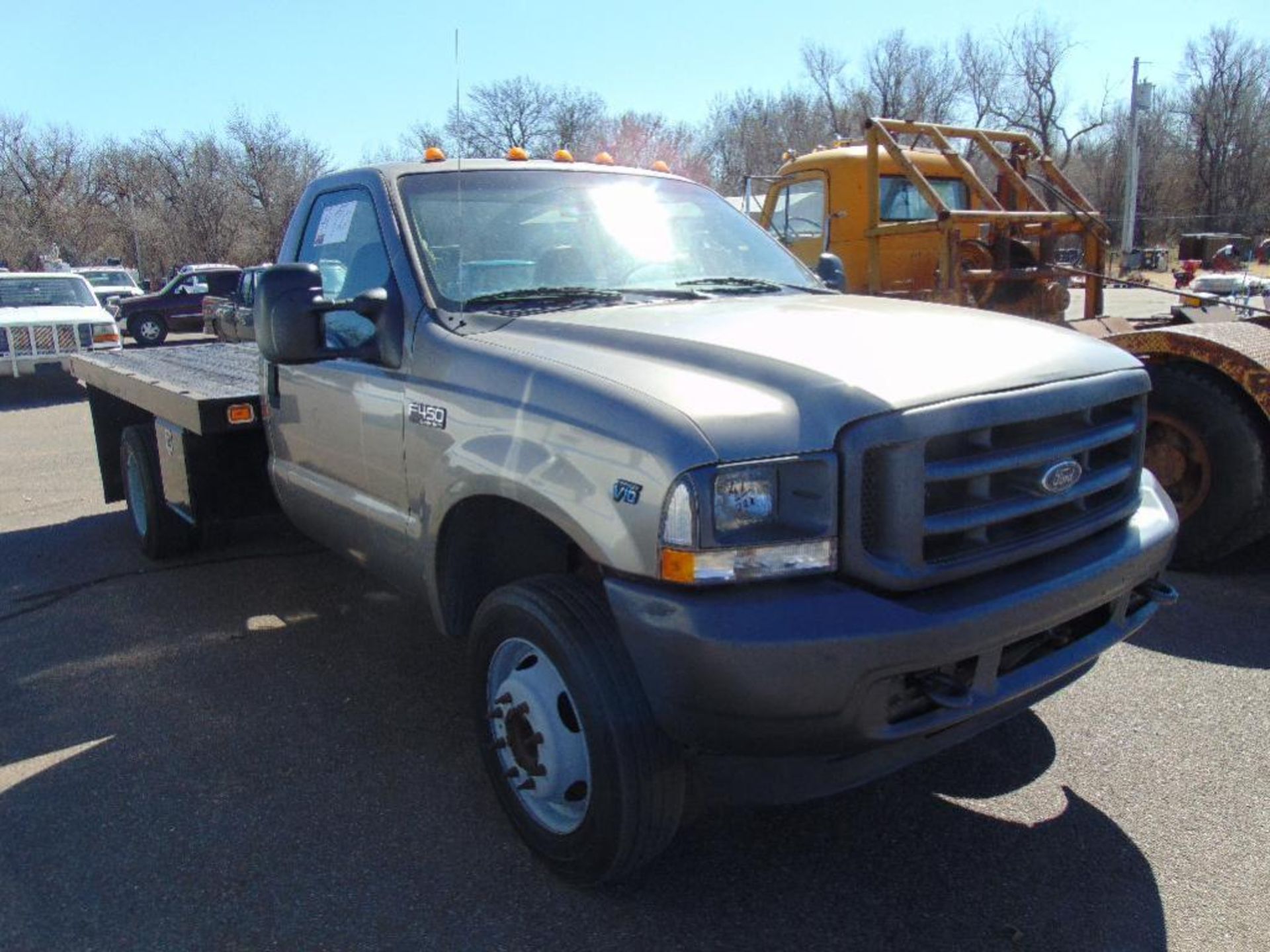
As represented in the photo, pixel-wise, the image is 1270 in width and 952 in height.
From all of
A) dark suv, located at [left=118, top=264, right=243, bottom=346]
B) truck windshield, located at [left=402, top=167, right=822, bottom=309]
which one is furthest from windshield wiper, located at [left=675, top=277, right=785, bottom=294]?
dark suv, located at [left=118, top=264, right=243, bottom=346]

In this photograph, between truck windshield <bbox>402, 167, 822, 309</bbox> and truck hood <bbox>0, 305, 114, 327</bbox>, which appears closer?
truck windshield <bbox>402, 167, 822, 309</bbox>

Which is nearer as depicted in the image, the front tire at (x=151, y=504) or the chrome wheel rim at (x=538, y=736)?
the chrome wheel rim at (x=538, y=736)

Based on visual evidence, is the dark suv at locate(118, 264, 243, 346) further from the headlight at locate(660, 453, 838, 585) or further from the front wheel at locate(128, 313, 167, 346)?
the headlight at locate(660, 453, 838, 585)

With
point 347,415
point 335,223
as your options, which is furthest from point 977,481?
point 335,223

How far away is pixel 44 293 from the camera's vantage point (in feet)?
51.1

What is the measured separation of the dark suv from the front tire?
66.8 ft

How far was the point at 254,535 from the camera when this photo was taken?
661 cm

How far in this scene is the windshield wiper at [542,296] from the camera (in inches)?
133

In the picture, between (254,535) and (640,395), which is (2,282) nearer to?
(254,535)

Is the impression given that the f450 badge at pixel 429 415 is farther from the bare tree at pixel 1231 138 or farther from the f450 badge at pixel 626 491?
the bare tree at pixel 1231 138

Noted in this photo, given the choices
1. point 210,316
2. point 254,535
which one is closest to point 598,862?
point 254,535

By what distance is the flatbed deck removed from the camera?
4598 mm

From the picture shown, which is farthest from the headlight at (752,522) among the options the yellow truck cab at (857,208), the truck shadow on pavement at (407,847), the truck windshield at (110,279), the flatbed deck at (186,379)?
the truck windshield at (110,279)

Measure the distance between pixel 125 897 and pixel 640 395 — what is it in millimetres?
2032
